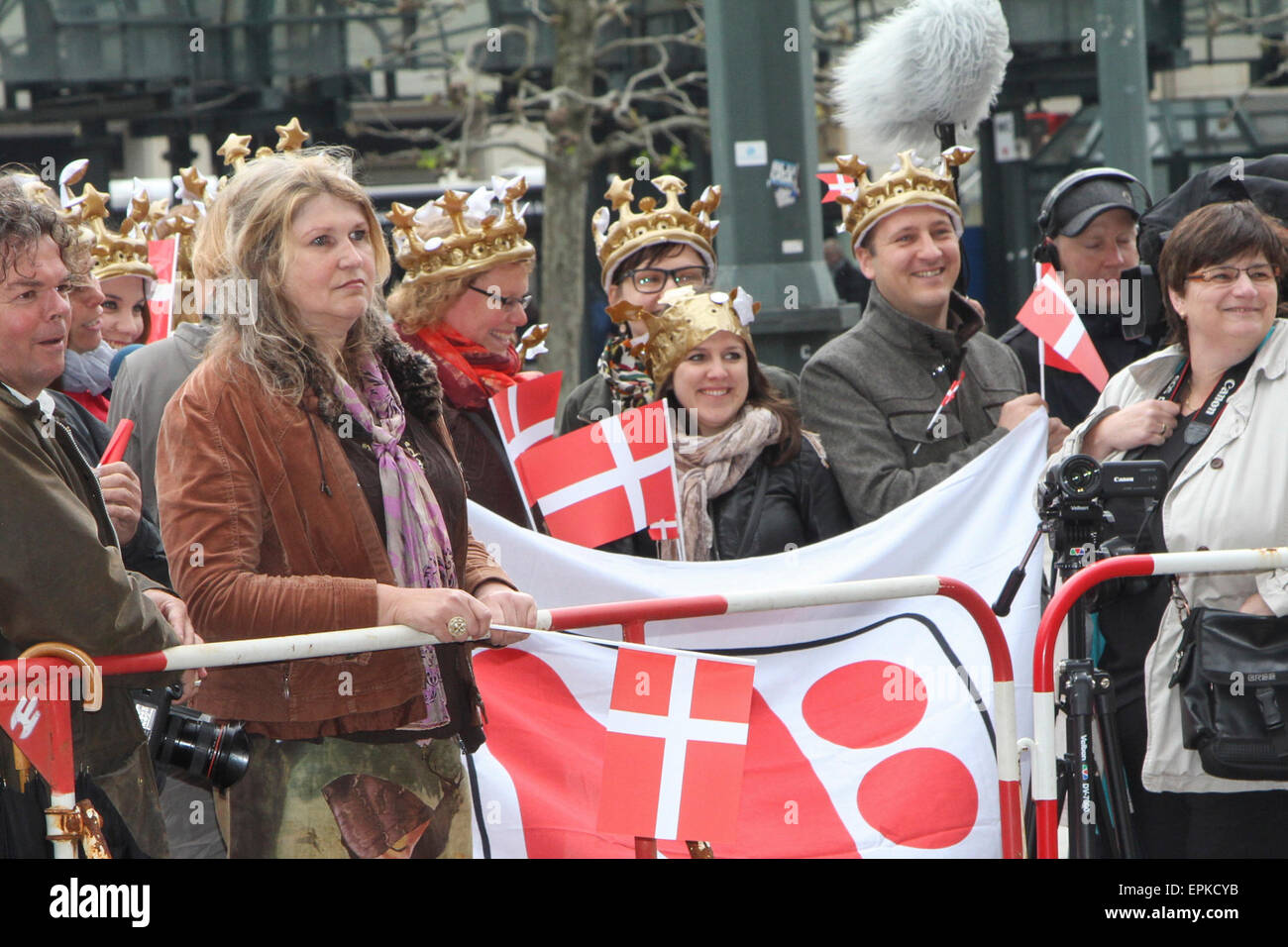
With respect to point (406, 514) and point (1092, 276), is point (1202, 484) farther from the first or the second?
point (406, 514)

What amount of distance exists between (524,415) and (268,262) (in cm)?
160

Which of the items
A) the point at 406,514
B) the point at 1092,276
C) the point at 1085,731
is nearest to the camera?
the point at 406,514

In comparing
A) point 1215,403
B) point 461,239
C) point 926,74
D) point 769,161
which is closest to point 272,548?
point 461,239

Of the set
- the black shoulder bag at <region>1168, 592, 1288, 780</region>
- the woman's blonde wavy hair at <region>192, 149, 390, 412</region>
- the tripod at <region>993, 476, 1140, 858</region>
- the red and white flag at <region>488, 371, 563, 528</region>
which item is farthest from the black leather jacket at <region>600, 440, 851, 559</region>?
the woman's blonde wavy hair at <region>192, 149, 390, 412</region>

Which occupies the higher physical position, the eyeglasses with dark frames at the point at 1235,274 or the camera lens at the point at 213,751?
the eyeglasses with dark frames at the point at 1235,274

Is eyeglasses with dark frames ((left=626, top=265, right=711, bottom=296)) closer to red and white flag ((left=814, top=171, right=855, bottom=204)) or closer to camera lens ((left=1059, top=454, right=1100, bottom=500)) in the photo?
red and white flag ((left=814, top=171, right=855, bottom=204))

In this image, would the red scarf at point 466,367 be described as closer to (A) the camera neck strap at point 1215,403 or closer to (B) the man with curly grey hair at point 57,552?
(B) the man with curly grey hair at point 57,552

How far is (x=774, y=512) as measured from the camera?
4812 millimetres

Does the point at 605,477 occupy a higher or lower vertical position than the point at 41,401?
lower

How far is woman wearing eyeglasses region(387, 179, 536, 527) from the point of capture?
492 cm

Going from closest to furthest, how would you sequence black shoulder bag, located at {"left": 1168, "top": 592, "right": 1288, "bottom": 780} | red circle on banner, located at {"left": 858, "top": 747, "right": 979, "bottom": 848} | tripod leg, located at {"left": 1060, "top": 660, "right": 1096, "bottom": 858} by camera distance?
black shoulder bag, located at {"left": 1168, "top": 592, "right": 1288, "bottom": 780} → tripod leg, located at {"left": 1060, "top": 660, "right": 1096, "bottom": 858} → red circle on banner, located at {"left": 858, "top": 747, "right": 979, "bottom": 848}

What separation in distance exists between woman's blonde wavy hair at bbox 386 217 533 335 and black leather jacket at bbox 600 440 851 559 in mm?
885

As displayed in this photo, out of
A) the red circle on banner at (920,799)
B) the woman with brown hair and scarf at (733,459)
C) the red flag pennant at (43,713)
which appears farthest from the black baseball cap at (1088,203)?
the red flag pennant at (43,713)

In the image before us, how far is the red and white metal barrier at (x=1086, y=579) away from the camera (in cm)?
400
